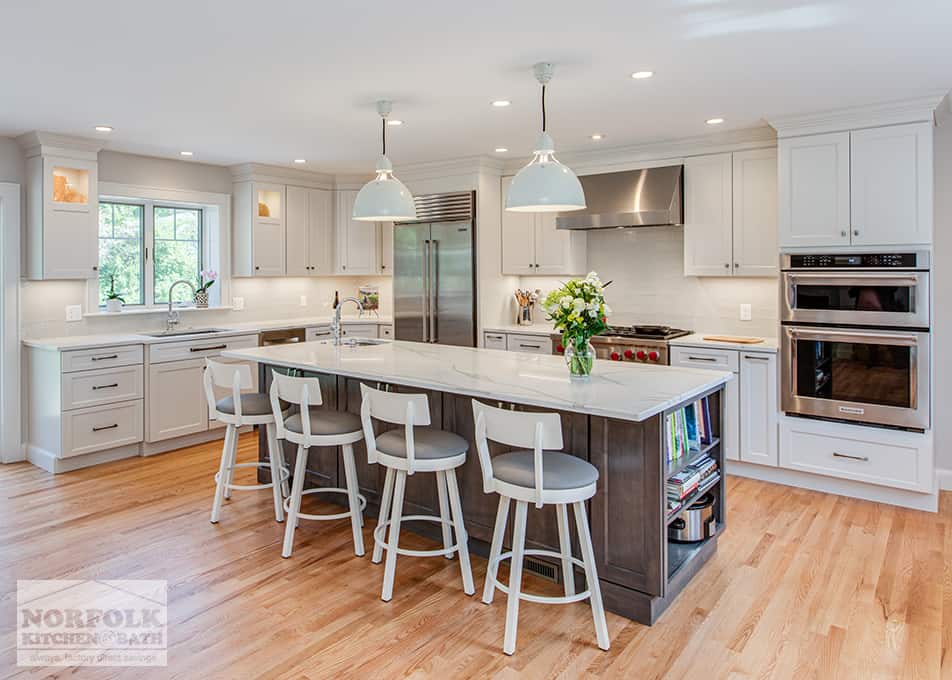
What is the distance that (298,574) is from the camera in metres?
3.04

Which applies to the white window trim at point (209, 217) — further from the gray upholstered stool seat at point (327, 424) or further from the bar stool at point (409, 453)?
the bar stool at point (409, 453)

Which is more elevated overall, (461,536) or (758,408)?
(758,408)

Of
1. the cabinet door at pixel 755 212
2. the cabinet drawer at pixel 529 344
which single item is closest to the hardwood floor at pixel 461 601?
the cabinet door at pixel 755 212

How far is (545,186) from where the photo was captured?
3.03 meters

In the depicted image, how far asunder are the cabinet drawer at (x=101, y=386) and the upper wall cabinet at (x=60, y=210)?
2.51ft

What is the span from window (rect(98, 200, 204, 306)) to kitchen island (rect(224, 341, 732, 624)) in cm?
254

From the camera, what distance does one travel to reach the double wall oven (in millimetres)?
3832

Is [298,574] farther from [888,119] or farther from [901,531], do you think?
[888,119]

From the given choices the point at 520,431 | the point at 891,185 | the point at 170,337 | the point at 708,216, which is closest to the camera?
the point at 520,431

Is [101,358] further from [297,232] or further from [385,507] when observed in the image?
[385,507]

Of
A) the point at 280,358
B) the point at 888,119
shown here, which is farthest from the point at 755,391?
the point at 280,358

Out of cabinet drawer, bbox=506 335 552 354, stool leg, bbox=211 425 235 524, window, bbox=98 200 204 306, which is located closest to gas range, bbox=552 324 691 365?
cabinet drawer, bbox=506 335 552 354

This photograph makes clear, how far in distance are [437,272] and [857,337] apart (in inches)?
131

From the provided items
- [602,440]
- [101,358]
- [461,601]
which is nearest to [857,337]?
[602,440]
